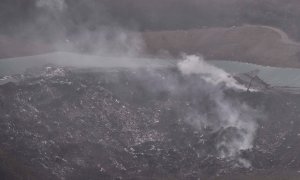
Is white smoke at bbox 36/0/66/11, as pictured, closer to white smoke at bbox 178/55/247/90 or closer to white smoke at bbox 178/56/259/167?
white smoke at bbox 178/55/247/90

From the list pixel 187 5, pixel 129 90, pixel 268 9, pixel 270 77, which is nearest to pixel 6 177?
pixel 129 90

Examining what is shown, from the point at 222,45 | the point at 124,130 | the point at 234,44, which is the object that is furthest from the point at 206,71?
the point at 124,130

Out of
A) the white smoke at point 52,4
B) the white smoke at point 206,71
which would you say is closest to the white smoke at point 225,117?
the white smoke at point 206,71

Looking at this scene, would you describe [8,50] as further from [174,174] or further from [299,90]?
[299,90]

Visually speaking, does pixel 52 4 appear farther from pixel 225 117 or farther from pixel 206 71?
pixel 225 117

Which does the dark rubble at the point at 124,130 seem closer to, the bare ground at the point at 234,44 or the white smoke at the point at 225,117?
the white smoke at the point at 225,117

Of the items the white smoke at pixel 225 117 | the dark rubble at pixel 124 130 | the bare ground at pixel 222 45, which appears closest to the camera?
the dark rubble at pixel 124 130
